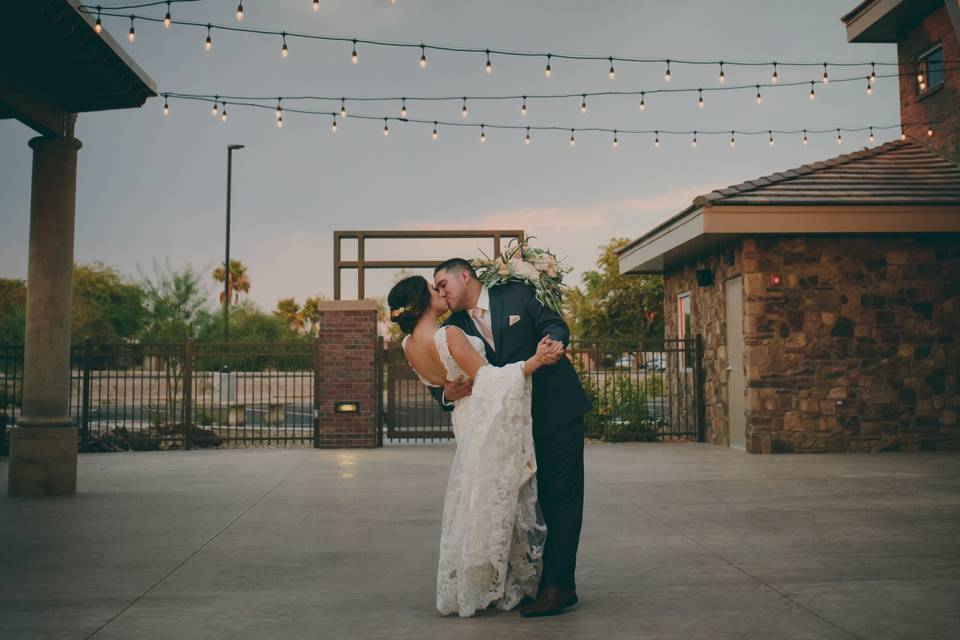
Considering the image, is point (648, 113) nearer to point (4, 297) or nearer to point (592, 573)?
point (592, 573)

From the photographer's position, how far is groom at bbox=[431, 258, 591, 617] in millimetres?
4496

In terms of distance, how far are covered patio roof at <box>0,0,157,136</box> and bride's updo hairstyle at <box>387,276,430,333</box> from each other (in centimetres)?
460

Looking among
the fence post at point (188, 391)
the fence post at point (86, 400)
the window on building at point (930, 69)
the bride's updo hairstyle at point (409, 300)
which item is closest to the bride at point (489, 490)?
the bride's updo hairstyle at point (409, 300)

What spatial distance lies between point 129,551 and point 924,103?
14585mm

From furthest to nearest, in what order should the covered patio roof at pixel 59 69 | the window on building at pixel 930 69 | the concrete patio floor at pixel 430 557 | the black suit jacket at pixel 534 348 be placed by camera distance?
the window on building at pixel 930 69, the covered patio roof at pixel 59 69, the black suit jacket at pixel 534 348, the concrete patio floor at pixel 430 557

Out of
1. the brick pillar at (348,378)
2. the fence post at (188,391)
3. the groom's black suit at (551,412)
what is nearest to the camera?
the groom's black suit at (551,412)

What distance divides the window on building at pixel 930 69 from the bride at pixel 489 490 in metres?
13.4

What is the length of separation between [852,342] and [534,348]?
9458 mm

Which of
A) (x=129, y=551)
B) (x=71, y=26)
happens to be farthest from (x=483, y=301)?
(x=71, y=26)

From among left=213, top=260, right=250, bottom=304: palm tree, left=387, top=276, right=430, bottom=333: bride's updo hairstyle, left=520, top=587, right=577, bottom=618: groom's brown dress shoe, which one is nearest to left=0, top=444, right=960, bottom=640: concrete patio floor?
left=520, top=587, right=577, bottom=618: groom's brown dress shoe

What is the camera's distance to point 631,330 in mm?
35812

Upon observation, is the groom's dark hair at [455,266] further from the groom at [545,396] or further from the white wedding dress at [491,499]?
the white wedding dress at [491,499]

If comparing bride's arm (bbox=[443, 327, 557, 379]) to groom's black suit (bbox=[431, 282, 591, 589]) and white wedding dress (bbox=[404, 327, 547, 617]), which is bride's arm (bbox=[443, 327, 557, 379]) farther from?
groom's black suit (bbox=[431, 282, 591, 589])

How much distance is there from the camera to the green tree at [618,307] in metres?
35.6
